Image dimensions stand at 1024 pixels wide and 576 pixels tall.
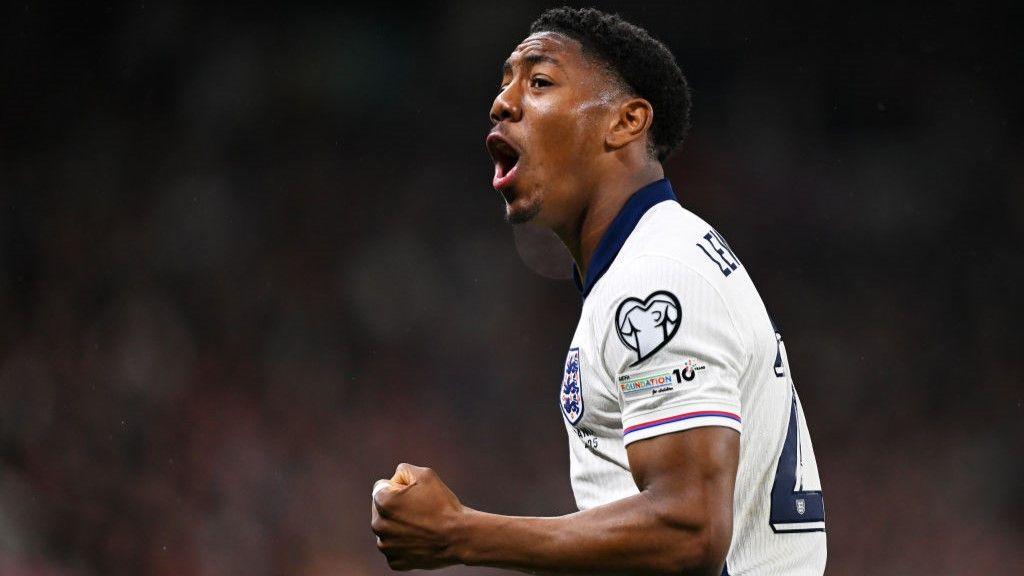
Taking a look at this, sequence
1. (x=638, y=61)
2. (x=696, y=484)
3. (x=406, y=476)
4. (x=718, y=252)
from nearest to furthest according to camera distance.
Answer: (x=696, y=484) < (x=406, y=476) < (x=718, y=252) < (x=638, y=61)

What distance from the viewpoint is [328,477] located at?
630 cm

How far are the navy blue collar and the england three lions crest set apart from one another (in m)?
0.21

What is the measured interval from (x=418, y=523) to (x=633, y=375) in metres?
0.37

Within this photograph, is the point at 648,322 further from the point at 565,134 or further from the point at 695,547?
the point at 565,134

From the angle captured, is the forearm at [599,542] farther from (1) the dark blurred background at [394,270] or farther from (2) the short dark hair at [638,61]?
(1) the dark blurred background at [394,270]

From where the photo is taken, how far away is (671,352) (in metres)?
1.52

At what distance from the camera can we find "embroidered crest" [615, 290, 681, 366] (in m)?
1.52

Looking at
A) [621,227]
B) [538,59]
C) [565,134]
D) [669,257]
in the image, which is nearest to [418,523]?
[669,257]

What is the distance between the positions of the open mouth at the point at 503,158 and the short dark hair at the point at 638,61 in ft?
0.83

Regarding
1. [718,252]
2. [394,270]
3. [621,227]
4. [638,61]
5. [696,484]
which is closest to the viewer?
[696,484]

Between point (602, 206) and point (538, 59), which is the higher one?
point (538, 59)

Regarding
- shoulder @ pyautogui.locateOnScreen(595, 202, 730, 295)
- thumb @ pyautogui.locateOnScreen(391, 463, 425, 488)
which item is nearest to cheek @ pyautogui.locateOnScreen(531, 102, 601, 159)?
shoulder @ pyautogui.locateOnScreen(595, 202, 730, 295)

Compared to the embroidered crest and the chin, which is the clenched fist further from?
the chin

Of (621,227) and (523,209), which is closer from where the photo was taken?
(621,227)
